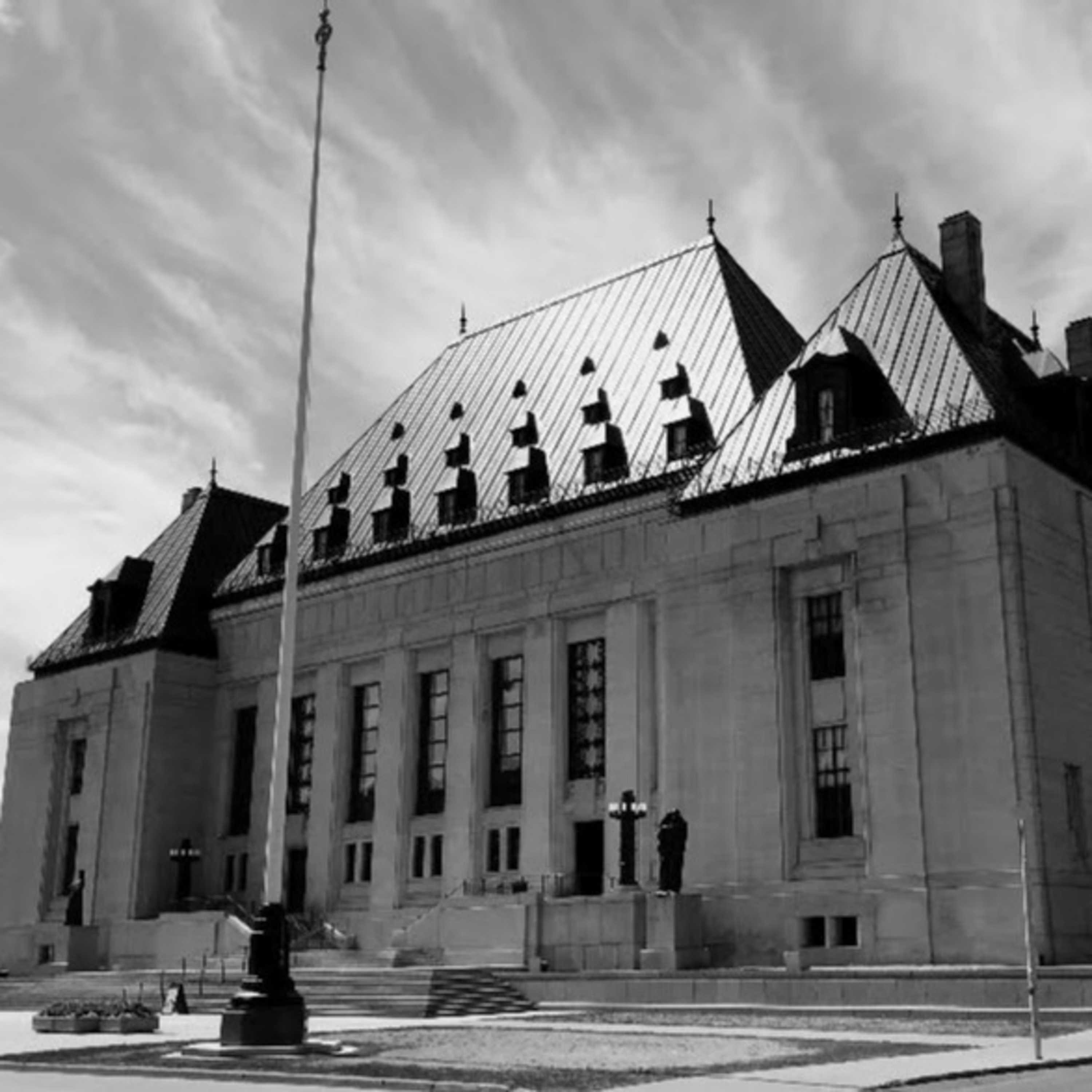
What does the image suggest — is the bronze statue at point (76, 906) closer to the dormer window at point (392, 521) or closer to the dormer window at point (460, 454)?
the dormer window at point (392, 521)

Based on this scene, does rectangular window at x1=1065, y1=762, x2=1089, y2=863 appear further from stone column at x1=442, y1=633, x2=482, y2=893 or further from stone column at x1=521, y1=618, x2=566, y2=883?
stone column at x1=442, y1=633, x2=482, y2=893

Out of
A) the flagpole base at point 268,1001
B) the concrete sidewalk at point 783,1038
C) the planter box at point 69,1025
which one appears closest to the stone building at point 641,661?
the concrete sidewalk at point 783,1038

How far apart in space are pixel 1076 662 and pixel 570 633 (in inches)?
655

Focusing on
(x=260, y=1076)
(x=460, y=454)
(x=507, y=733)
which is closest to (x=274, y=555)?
(x=460, y=454)

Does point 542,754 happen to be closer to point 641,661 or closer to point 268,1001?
point 641,661

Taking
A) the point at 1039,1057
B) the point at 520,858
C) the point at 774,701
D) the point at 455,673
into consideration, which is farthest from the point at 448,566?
the point at 1039,1057

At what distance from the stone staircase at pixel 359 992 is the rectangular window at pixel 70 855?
13.2 meters

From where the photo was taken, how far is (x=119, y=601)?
2594 inches

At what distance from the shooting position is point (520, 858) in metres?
48.9

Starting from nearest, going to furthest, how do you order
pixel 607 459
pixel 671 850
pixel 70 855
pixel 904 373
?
pixel 671 850 < pixel 904 373 < pixel 607 459 < pixel 70 855

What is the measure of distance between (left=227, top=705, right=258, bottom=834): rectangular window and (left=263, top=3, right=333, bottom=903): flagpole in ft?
113

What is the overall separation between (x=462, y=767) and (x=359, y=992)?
13.3 m

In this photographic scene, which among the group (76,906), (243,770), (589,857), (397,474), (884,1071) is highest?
(397,474)

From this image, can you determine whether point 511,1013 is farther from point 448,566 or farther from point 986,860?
point 448,566
